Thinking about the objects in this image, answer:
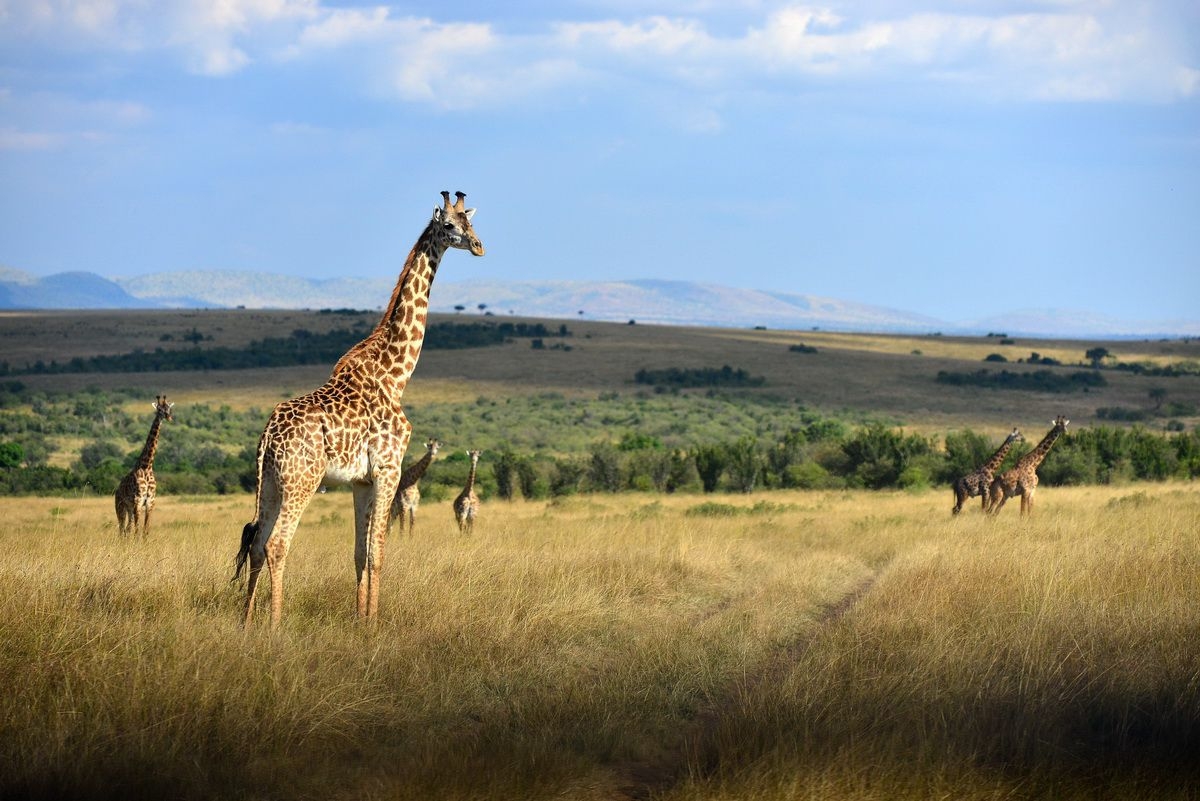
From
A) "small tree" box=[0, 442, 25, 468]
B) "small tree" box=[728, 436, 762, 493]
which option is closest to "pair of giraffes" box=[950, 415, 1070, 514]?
"small tree" box=[728, 436, 762, 493]

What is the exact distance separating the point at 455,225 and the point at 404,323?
90 cm

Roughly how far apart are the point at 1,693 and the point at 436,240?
4927 millimetres

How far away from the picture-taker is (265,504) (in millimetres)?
8688

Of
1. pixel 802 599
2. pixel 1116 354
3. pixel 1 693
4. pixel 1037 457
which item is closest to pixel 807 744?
pixel 1 693

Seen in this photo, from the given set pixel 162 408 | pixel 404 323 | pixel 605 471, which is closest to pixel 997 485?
pixel 162 408

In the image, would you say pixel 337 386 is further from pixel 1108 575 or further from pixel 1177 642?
pixel 1108 575

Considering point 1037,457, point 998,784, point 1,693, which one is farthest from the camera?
point 1037,457

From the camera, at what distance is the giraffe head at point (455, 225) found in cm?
987

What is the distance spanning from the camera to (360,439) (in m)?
9.12

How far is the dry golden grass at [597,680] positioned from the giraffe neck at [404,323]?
71.6 inches

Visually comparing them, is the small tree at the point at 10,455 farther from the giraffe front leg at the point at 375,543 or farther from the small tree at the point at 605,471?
the giraffe front leg at the point at 375,543

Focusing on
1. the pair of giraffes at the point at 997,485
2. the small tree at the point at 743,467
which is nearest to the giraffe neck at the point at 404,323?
the pair of giraffes at the point at 997,485

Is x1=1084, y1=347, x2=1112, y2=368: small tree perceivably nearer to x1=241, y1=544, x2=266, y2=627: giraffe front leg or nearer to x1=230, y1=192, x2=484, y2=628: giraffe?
x1=230, y1=192, x2=484, y2=628: giraffe

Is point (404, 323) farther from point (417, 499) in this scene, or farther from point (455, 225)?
point (417, 499)
